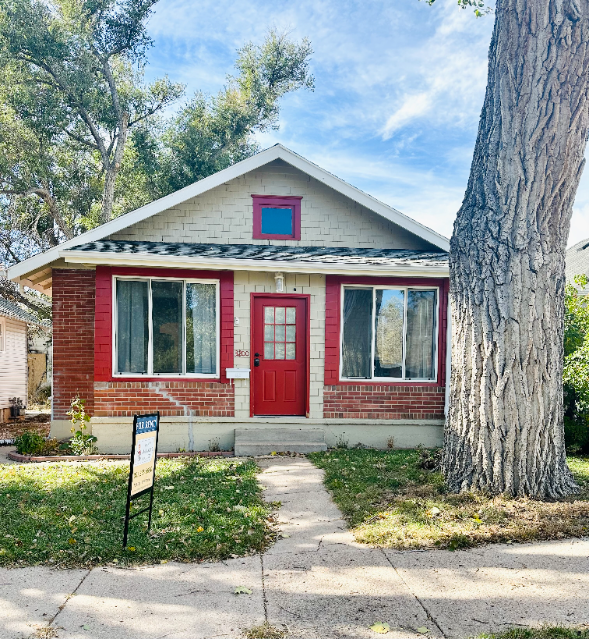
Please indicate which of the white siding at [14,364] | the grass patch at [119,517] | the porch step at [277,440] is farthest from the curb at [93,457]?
the white siding at [14,364]

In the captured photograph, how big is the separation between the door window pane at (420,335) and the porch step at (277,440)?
6.85ft

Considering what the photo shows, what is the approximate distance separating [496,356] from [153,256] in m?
5.60

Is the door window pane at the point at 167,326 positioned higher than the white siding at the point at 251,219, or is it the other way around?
the white siding at the point at 251,219

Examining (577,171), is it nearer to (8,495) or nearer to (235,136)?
(8,495)

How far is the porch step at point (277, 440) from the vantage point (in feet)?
28.2

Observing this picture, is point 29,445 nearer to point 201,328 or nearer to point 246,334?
point 201,328

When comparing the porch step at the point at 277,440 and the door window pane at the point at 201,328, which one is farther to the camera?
the door window pane at the point at 201,328

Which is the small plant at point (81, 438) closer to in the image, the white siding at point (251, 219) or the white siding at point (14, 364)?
the white siding at point (251, 219)

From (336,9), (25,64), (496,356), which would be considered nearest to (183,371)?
(496,356)

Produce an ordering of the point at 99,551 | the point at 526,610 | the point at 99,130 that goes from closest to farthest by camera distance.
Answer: the point at 526,610
the point at 99,551
the point at 99,130

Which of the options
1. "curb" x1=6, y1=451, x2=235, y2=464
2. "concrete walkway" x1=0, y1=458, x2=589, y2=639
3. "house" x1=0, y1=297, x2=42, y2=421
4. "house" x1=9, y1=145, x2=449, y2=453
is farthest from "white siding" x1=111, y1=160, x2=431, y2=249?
"house" x1=0, y1=297, x2=42, y2=421

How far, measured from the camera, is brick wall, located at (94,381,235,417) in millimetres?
8914

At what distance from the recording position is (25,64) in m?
18.6

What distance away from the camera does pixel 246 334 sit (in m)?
9.23
